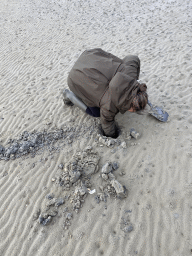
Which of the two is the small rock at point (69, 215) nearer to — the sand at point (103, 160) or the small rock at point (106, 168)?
the sand at point (103, 160)

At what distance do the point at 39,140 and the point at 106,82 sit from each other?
188 cm

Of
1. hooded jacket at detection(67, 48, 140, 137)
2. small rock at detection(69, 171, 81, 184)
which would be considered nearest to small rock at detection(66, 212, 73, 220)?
small rock at detection(69, 171, 81, 184)

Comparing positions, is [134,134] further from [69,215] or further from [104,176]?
[69,215]

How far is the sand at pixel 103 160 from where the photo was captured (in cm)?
237

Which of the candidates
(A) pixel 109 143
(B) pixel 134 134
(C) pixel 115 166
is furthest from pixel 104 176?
(B) pixel 134 134

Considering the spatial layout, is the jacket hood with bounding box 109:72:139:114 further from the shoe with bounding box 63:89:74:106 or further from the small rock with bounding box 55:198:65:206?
the small rock with bounding box 55:198:65:206

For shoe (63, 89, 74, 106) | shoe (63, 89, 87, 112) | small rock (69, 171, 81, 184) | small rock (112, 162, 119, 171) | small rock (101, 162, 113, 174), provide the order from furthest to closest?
shoe (63, 89, 74, 106), shoe (63, 89, 87, 112), small rock (112, 162, 119, 171), small rock (101, 162, 113, 174), small rock (69, 171, 81, 184)

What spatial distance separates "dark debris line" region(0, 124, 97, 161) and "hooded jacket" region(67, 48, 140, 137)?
2.36 ft

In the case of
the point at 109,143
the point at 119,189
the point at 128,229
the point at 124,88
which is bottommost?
the point at 128,229

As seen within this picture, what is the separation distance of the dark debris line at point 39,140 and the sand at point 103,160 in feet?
0.14

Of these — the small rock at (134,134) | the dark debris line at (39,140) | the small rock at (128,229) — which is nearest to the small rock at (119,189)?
the small rock at (128,229)

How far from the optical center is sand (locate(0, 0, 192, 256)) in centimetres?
237

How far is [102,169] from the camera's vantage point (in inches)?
115

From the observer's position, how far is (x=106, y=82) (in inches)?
111
